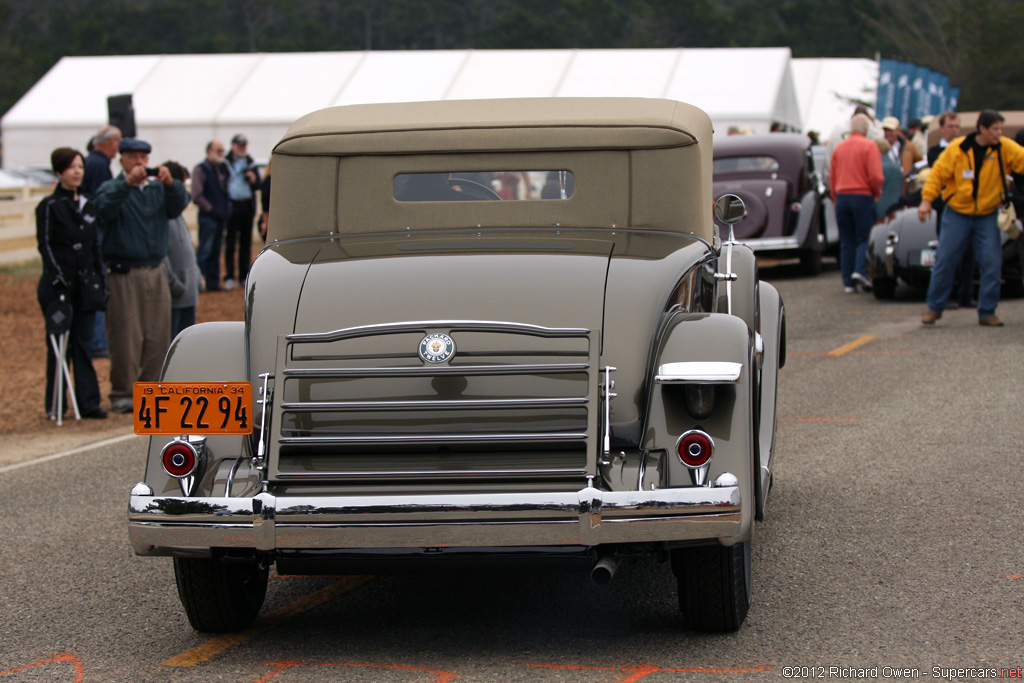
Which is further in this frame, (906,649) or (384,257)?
(384,257)

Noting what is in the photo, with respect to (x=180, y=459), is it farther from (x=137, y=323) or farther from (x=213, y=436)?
(x=137, y=323)

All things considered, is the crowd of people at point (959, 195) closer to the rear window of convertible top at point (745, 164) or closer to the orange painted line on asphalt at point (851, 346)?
the orange painted line on asphalt at point (851, 346)

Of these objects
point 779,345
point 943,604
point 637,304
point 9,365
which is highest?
point 637,304

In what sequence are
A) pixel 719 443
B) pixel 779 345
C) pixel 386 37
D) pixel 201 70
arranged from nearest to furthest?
pixel 719 443, pixel 779 345, pixel 201 70, pixel 386 37

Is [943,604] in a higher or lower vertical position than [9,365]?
higher

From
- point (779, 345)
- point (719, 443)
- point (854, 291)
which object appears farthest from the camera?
point (854, 291)

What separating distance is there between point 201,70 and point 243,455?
3366 centimetres

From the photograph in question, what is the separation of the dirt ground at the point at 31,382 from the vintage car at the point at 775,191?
6720mm

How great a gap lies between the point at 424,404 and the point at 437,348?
20 centimetres

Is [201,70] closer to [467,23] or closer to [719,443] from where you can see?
[719,443]

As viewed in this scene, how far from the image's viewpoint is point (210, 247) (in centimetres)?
1638

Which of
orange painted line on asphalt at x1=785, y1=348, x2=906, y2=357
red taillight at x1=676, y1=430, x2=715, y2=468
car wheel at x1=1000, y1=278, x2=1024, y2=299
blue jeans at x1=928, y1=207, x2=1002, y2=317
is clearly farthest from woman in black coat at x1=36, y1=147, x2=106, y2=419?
car wheel at x1=1000, y1=278, x2=1024, y2=299

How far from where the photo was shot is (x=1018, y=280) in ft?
44.9

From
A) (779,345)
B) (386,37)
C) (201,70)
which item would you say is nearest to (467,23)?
(386,37)
